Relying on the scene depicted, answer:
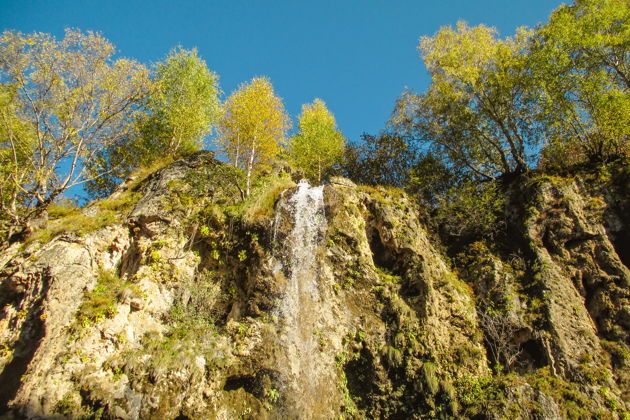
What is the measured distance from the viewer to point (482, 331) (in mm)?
11203

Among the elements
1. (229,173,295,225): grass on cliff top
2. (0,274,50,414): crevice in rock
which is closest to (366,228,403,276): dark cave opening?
(229,173,295,225): grass on cliff top

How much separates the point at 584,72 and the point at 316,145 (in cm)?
1435

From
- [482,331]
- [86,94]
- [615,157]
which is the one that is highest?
[86,94]

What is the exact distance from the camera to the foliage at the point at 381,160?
20.0m

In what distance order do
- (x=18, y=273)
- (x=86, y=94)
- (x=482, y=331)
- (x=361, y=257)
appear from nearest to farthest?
(x=18, y=273)
(x=482, y=331)
(x=361, y=257)
(x=86, y=94)

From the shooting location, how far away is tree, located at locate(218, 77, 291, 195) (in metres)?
17.6

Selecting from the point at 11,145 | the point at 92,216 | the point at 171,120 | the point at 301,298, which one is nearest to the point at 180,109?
the point at 171,120

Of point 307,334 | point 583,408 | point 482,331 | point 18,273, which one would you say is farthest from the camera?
point 482,331

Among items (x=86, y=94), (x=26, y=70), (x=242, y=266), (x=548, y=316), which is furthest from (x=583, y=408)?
(x=26, y=70)

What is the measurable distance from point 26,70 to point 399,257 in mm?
16179

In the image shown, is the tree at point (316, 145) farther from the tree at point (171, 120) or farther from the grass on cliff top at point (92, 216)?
the grass on cliff top at point (92, 216)

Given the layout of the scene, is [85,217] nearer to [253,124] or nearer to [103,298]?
[103,298]

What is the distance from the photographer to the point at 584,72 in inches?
620

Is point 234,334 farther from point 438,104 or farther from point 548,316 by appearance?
point 438,104
